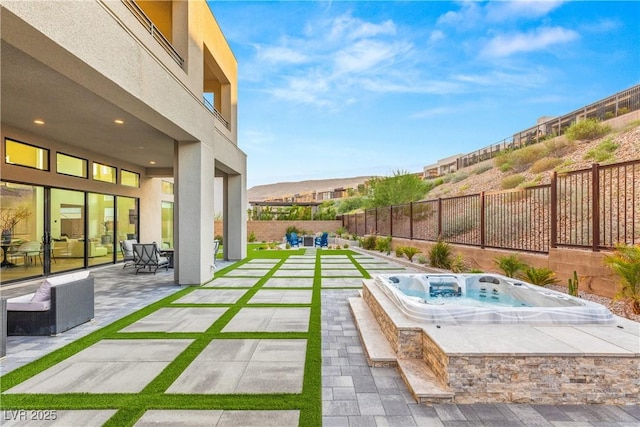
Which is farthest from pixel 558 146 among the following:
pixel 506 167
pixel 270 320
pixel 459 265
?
pixel 270 320

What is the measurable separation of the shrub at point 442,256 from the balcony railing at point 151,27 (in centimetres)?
811

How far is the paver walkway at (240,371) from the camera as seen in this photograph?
2.36 meters

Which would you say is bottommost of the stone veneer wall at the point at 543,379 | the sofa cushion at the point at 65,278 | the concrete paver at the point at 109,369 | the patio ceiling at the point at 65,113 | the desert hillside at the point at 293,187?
the concrete paver at the point at 109,369

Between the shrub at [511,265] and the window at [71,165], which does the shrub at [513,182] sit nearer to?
the shrub at [511,265]

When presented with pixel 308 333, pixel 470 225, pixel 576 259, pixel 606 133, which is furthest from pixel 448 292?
pixel 606 133

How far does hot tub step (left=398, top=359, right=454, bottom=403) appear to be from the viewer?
2.54 meters

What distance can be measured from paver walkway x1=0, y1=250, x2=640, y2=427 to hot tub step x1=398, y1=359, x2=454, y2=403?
0.20 ft

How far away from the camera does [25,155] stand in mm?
7648

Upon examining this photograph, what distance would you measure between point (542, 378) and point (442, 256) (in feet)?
21.0

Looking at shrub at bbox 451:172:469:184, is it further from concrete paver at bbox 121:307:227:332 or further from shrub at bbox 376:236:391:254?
concrete paver at bbox 121:307:227:332

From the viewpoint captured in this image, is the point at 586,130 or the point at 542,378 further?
the point at 586,130

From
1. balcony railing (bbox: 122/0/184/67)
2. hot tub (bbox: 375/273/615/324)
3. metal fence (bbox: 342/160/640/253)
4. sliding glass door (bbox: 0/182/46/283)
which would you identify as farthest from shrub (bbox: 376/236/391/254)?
sliding glass door (bbox: 0/182/46/283)

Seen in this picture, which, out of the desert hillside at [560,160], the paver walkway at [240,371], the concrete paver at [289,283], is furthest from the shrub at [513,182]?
the paver walkway at [240,371]

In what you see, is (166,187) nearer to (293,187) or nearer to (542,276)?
(542,276)
